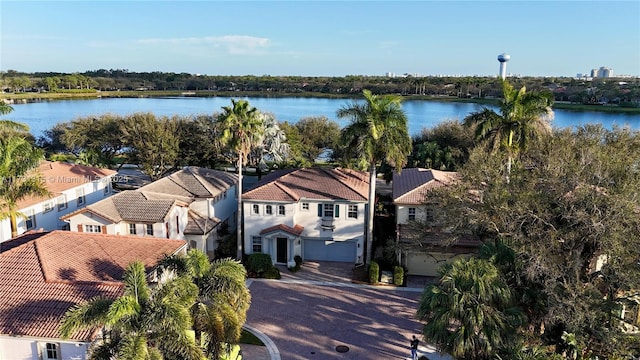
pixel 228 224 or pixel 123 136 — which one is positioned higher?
pixel 123 136

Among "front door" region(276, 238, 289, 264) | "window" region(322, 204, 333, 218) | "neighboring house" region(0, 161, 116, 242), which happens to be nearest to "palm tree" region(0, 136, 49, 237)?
"neighboring house" region(0, 161, 116, 242)

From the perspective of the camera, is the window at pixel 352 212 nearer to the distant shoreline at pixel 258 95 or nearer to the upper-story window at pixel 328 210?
the upper-story window at pixel 328 210

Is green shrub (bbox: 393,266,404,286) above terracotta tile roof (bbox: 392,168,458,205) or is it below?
below

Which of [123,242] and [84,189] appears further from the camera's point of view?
[84,189]

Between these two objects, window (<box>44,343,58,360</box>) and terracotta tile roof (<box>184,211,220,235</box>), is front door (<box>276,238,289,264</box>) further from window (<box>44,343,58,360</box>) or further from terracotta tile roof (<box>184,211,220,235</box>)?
window (<box>44,343,58,360</box>)

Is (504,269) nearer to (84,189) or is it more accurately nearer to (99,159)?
(84,189)

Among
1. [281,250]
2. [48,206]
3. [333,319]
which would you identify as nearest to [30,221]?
[48,206]

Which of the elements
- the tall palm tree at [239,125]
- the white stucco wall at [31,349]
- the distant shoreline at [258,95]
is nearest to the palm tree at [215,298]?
the white stucco wall at [31,349]

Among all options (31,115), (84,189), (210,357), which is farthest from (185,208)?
(31,115)
